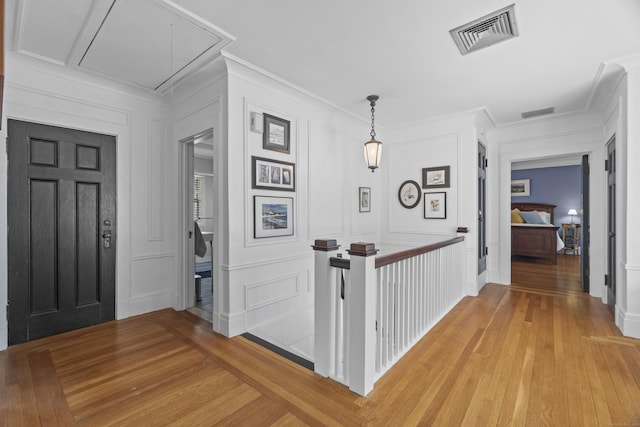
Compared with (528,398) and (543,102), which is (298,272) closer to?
(528,398)

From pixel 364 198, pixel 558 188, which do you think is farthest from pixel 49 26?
pixel 558 188

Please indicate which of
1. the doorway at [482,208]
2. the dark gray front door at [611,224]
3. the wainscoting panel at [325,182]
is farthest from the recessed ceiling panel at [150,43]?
the dark gray front door at [611,224]

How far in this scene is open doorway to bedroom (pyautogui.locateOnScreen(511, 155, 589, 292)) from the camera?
16.9 feet

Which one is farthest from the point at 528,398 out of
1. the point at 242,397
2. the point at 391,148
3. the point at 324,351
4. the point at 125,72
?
the point at 125,72

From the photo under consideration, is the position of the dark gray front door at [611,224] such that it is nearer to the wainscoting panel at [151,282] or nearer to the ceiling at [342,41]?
the ceiling at [342,41]

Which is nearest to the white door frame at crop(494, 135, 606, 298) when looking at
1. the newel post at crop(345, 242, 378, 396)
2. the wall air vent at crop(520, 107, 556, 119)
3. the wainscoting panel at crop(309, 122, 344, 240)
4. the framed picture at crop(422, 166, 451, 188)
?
the wall air vent at crop(520, 107, 556, 119)

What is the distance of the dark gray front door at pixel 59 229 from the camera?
8.87 ft

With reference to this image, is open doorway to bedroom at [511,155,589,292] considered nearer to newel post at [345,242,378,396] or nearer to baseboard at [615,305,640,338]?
baseboard at [615,305,640,338]

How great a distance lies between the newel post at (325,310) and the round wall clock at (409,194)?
115 inches

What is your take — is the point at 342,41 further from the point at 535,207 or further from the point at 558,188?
the point at 558,188

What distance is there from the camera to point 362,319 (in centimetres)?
196

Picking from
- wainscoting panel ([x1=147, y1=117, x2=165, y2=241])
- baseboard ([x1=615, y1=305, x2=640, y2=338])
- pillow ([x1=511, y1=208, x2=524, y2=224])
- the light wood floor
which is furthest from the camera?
pillow ([x1=511, y1=208, x2=524, y2=224])

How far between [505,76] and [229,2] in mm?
2712

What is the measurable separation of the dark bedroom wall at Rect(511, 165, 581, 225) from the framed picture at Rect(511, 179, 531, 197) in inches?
3.8
